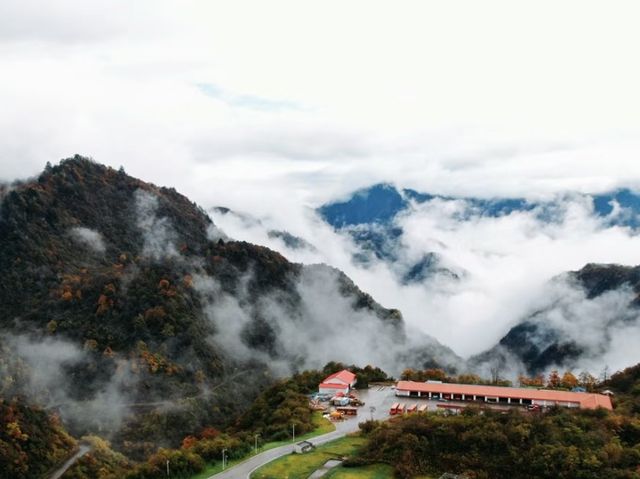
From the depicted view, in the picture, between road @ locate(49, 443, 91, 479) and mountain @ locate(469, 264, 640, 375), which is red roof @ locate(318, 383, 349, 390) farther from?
mountain @ locate(469, 264, 640, 375)

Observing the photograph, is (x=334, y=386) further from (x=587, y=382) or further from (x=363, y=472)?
(x=587, y=382)

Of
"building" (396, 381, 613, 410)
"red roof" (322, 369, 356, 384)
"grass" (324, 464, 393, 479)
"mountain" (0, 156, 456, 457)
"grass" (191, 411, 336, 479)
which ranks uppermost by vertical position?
"mountain" (0, 156, 456, 457)

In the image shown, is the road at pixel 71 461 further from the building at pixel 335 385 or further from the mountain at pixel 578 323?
the mountain at pixel 578 323

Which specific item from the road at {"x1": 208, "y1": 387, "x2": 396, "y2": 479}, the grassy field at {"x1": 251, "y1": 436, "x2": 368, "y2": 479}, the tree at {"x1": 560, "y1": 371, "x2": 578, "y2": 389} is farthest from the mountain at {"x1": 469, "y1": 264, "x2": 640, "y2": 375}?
the grassy field at {"x1": 251, "y1": 436, "x2": 368, "y2": 479}

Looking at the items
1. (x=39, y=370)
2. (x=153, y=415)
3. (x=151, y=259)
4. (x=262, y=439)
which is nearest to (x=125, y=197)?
(x=151, y=259)

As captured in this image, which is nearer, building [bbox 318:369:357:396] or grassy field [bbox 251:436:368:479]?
grassy field [bbox 251:436:368:479]

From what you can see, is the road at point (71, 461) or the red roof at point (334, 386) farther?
the red roof at point (334, 386)

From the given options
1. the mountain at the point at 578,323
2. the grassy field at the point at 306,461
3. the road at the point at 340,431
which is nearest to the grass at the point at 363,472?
the grassy field at the point at 306,461
